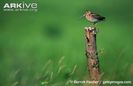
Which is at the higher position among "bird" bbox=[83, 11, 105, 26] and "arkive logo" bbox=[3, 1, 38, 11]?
"arkive logo" bbox=[3, 1, 38, 11]

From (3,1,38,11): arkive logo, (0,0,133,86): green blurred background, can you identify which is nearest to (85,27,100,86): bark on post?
(0,0,133,86): green blurred background

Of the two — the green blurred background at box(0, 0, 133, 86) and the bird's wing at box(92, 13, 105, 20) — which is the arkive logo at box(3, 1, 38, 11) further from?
the bird's wing at box(92, 13, 105, 20)

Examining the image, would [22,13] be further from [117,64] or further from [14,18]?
[117,64]

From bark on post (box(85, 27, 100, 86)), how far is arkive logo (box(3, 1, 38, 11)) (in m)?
0.54

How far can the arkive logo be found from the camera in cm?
1270

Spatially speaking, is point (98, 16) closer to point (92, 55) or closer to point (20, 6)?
point (92, 55)

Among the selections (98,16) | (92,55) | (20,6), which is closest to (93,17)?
(98,16)

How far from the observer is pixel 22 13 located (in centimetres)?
1273

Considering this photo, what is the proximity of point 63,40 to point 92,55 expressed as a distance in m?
0.31

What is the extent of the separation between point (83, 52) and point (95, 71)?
8.3 inches

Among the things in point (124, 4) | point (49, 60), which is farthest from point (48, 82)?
point (124, 4)

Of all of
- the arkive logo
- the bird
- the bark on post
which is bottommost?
the bark on post

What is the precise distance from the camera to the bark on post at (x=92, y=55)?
12688mm

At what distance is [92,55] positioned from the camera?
12.7 metres
